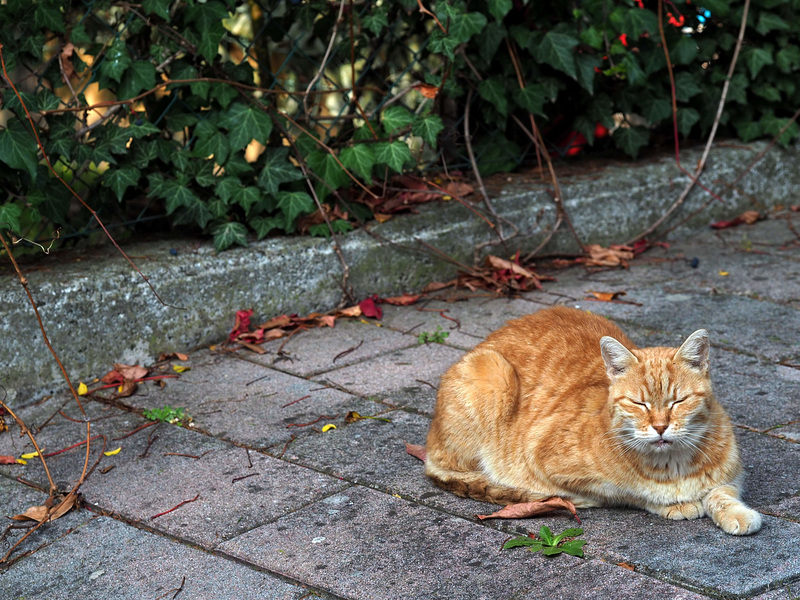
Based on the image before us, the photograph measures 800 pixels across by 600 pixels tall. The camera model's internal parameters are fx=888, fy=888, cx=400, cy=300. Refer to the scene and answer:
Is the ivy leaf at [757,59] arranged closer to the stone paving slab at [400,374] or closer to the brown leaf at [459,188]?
the brown leaf at [459,188]

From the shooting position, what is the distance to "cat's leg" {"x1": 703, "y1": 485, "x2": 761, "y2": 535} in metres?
2.64

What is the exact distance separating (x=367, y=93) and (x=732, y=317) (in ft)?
8.62

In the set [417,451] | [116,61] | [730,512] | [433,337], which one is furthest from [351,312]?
[730,512]

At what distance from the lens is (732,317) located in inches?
184

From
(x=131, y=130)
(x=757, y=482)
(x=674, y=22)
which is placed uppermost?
(x=674, y=22)

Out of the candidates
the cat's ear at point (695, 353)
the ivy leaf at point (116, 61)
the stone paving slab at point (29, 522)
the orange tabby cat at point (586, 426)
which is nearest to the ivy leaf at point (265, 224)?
the ivy leaf at point (116, 61)

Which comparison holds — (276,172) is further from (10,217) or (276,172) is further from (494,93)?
(494,93)

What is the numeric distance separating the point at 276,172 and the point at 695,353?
8.62 feet

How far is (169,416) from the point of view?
368 centimetres

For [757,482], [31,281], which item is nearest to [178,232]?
[31,281]

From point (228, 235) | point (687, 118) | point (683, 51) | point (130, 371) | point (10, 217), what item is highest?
point (683, 51)

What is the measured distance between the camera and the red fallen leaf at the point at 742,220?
6.37 metres

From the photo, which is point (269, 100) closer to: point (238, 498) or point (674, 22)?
point (238, 498)

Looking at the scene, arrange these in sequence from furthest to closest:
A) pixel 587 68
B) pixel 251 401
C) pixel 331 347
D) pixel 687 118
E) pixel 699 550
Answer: pixel 687 118 → pixel 587 68 → pixel 331 347 → pixel 251 401 → pixel 699 550
